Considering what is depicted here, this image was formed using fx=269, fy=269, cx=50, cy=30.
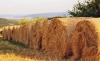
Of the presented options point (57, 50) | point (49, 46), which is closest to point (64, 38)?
point (57, 50)

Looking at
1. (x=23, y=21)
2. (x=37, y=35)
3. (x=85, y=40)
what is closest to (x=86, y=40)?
(x=85, y=40)

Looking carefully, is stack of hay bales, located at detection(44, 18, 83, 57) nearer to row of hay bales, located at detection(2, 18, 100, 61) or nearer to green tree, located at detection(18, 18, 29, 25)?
row of hay bales, located at detection(2, 18, 100, 61)

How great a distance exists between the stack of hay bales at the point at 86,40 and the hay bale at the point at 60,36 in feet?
2.22

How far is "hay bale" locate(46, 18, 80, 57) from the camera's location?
11.8 meters

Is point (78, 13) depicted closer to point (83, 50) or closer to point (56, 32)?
point (56, 32)

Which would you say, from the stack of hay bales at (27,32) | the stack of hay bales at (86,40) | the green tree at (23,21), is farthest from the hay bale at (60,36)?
the green tree at (23,21)

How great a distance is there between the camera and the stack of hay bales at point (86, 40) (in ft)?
31.5

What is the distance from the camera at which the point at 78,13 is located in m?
23.5

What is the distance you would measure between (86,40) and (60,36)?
8.13 ft

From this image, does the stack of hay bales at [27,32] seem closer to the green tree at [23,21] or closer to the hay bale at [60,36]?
the hay bale at [60,36]

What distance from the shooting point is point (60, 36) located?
41.9 ft

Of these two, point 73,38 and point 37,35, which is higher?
point 73,38

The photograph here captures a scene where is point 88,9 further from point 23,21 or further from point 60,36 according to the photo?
point 23,21

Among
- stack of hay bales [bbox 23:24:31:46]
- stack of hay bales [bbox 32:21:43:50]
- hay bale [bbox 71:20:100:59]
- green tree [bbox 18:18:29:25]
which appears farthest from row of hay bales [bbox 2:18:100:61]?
green tree [bbox 18:18:29:25]
